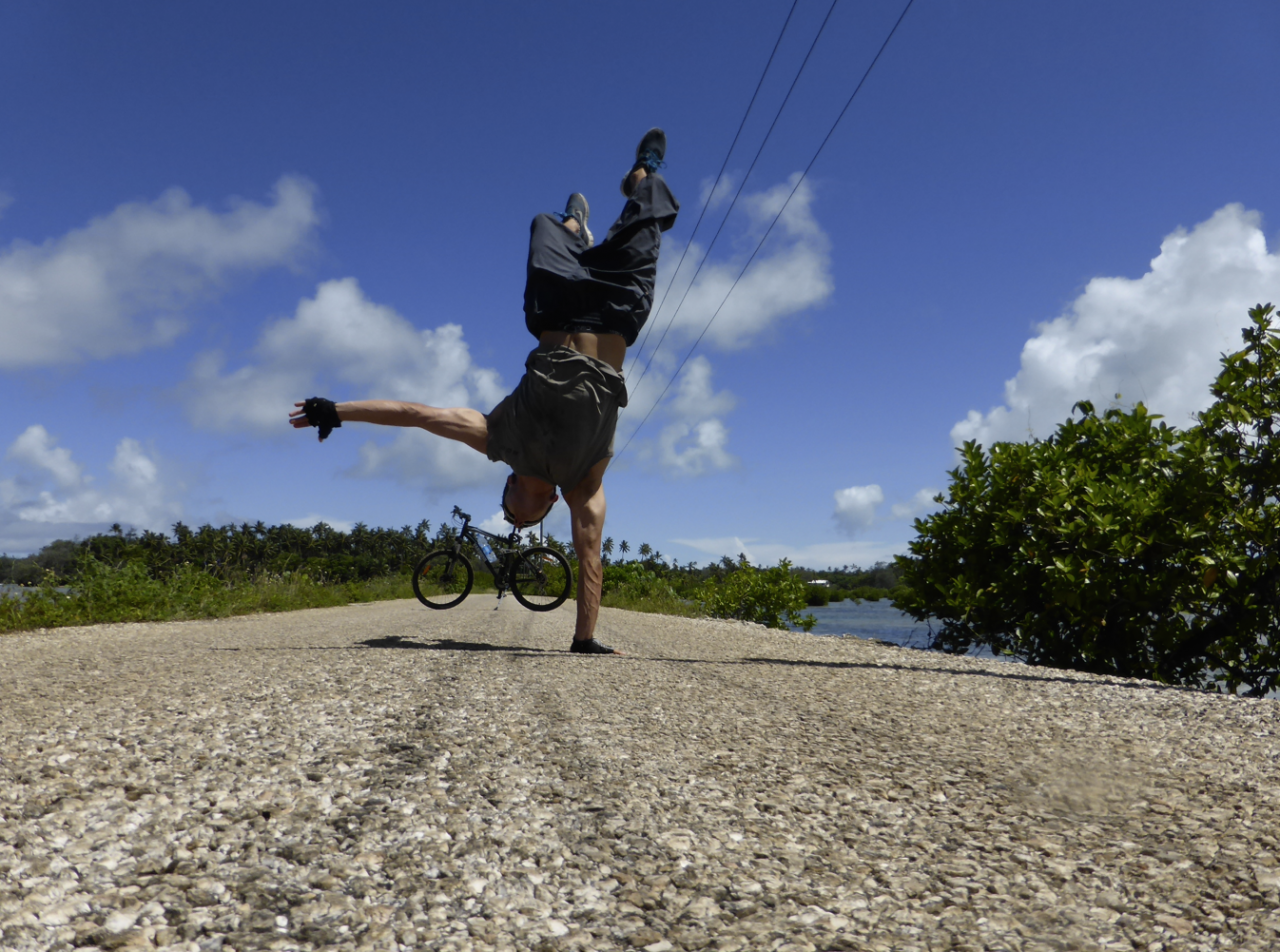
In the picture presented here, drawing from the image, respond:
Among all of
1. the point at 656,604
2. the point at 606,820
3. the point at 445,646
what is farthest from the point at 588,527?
the point at 656,604

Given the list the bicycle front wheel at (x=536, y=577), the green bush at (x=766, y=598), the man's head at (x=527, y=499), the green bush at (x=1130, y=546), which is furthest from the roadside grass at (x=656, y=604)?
the man's head at (x=527, y=499)

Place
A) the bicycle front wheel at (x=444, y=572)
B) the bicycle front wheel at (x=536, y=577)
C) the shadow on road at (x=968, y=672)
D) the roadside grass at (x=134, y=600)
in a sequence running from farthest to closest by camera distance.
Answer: the bicycle front wheel at (x=536, y=577) < the bicycle front wheel at (x=444, y=572) < the roadside grass at (x=134, y=600) < the shadow on road at (x=968, y=672)

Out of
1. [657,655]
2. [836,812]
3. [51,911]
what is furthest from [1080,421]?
[51,911]

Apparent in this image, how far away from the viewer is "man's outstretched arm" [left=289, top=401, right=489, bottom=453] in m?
3.38

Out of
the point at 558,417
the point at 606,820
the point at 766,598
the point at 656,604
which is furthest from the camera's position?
the point at 656,604

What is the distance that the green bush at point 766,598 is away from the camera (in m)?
11.0

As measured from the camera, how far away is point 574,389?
11.3ft

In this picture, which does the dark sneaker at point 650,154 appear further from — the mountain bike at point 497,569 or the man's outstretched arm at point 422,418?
the mountain bike at point 497,569

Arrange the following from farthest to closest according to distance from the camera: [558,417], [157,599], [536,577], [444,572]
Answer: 1. [536,577]
2. [444,572]
3. [157,599]
4. [558,417]

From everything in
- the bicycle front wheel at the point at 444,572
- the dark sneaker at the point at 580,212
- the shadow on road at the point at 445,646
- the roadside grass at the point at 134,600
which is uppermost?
the dark sneaker at the point at 580,212

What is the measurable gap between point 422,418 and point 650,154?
1879mm

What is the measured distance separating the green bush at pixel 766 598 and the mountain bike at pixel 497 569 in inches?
143

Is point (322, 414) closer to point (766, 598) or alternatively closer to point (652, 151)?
point (652, 151)

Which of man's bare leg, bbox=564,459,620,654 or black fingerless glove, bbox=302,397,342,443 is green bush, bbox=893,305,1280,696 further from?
black fingerless glove, bbox=302,397,342,443
